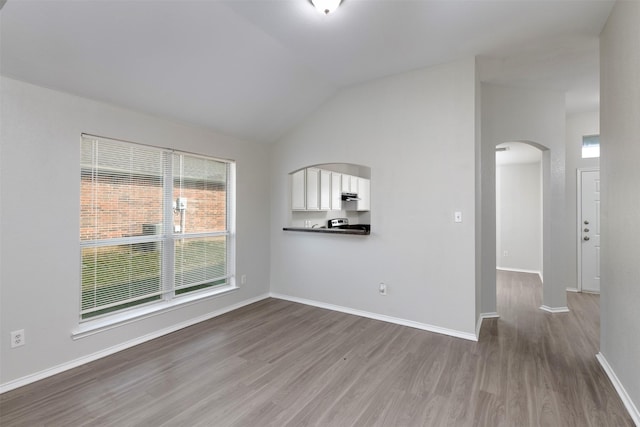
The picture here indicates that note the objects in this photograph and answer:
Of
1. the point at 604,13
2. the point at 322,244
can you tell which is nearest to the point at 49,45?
the point at 322,244

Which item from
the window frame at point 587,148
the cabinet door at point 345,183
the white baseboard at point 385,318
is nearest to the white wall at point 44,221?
the white baseboard at point 385,318

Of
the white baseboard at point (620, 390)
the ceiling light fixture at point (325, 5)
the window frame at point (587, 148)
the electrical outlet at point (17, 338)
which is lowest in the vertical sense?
the white baseboard at point (620, 390)

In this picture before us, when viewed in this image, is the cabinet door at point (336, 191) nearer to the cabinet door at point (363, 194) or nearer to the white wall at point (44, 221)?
the cabinet door at point (363, 194)

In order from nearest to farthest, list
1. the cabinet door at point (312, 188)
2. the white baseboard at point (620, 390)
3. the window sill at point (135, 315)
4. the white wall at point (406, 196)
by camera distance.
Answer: the white baseboard at point (620, 390), the window sill at point (135, 315), the white wall at point (406, 196), the cabinet door at point (312, 188)

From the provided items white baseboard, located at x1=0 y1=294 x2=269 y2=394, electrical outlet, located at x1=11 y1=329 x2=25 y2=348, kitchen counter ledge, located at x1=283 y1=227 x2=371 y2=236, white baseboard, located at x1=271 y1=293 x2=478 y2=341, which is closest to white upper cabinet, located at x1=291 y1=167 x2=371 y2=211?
kitchen counter ledge, located at x1=283 y1=227 x2=371 y2=236

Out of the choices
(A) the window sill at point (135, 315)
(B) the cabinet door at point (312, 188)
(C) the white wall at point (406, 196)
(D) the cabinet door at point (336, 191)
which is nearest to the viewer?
(A) the window sill at point (135, 315)

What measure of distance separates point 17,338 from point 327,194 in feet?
14.3

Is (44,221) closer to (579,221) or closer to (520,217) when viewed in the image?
(579,221)

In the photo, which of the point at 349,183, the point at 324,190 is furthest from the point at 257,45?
the point at 349,183

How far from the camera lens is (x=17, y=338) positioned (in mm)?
2258

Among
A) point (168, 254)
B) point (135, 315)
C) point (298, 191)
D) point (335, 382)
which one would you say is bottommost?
point (335, 382)

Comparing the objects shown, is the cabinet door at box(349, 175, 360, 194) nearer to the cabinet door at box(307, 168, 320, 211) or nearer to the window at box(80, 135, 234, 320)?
the cabinet door at box(307, 168, 320, 211)

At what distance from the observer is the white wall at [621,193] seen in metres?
1.96

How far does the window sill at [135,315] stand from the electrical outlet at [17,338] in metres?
0.32
